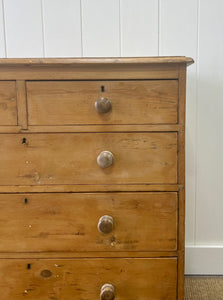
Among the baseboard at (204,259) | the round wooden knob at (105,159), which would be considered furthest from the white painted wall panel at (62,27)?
the baseboard at (204,259)

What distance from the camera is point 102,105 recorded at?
76 centimetres

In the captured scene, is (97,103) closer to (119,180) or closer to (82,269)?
(119,180)

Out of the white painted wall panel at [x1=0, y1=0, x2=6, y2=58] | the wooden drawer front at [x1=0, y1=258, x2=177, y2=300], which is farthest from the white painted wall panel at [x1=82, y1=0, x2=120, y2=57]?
the wooden drawer front at [x1=0, y1=258, x2=177, y2=300]

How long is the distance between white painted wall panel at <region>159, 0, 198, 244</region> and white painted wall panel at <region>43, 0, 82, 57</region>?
0.41m

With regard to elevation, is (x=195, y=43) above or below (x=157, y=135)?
above

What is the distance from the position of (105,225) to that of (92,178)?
0.52 feet

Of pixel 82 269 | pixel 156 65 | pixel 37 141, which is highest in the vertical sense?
pixel 156 65

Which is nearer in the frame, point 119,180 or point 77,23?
point 119,180

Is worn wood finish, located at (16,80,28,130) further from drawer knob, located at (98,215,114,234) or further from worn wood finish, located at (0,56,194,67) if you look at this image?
drawer knob, located at (98,215,114,234)

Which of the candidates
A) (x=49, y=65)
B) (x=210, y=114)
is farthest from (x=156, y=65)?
(x=210, y=114)

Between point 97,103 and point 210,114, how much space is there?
692 mm

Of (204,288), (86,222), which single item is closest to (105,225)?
(86,222)

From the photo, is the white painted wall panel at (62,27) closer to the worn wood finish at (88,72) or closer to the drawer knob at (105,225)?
the worn wood finish at (88,72)

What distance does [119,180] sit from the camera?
0.81 meters
